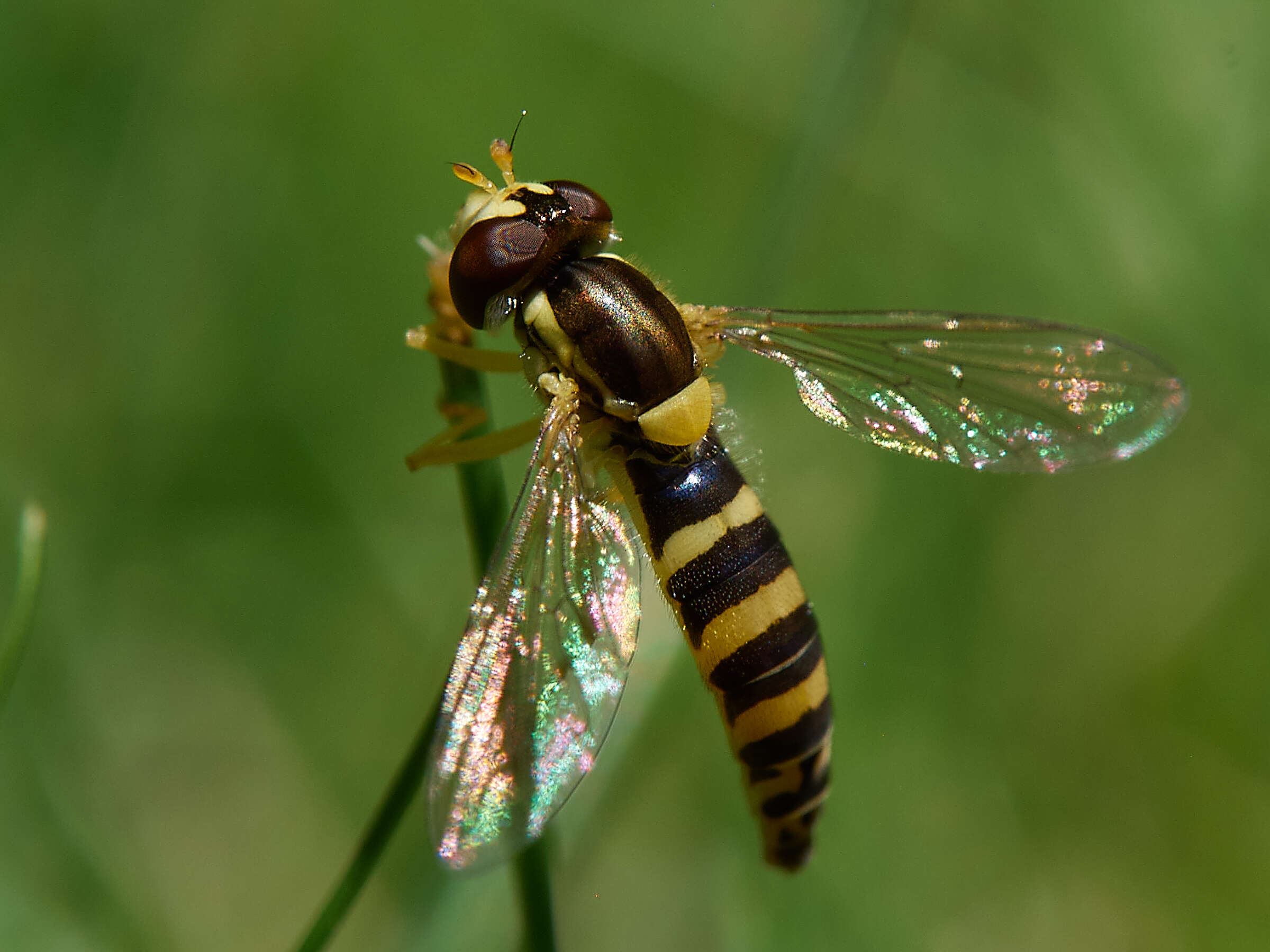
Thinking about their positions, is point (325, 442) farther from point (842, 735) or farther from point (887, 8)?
point (887, 8)

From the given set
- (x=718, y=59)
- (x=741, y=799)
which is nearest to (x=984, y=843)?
(x=741, y=799)

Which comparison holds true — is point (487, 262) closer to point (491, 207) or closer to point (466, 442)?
point (491, 207)

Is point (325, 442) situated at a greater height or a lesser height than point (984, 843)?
greater

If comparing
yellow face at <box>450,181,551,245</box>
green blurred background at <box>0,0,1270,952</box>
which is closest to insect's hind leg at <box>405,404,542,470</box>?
yellow face at <box>450,181,551,245</box>

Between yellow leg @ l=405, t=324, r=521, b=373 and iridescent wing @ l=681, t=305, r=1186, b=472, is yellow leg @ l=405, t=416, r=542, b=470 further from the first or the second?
iridescent wing @ l=681, t=305, r=1186, b=472

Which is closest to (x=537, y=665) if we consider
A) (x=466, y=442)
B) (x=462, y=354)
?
(x=466, y=442)
